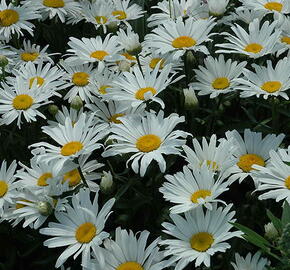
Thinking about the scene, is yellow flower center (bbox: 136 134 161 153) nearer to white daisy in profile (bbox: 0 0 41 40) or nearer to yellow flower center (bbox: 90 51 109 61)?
yellow flower center (bbox: 90 51 109 61)

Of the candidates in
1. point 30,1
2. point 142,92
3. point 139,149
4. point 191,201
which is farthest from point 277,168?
point 30,1

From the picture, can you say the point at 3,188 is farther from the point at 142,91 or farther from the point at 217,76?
the point at 217,76

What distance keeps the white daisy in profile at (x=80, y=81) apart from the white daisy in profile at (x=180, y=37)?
0.37m

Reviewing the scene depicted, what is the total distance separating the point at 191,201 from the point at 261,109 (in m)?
1.06

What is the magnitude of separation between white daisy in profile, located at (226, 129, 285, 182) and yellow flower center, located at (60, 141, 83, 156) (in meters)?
0.68

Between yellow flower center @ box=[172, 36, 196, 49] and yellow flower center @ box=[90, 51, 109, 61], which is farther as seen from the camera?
yellow flower center @ box=[90, 51, 109, 61]

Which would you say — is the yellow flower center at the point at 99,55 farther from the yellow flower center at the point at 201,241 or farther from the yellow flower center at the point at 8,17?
the yellow flower center at the point at 201,241

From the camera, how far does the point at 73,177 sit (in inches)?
124

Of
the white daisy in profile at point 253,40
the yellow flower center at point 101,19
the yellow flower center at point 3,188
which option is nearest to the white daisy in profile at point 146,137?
the yellow flower center at point 3,188

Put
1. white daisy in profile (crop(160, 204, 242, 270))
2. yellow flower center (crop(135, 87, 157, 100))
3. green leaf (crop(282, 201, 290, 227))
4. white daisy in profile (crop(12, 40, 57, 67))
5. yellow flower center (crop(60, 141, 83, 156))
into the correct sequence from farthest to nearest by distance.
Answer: white daisy in profile (crop(12, 40, 57, 67)), yellow flower center (crop(135, 87, 157, 100)), yellow flower center (crop(60, 141, 83, 156)), white daisy in profile (crop(160, 204, 242, 270)), green leaf (crop(282, 201, 290, 227))

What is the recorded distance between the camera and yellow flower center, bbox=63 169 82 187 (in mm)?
3134

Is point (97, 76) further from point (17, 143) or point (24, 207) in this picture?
point (24, 207)

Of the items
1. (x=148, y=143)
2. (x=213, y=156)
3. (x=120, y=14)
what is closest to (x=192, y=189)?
(x=213, y=156)

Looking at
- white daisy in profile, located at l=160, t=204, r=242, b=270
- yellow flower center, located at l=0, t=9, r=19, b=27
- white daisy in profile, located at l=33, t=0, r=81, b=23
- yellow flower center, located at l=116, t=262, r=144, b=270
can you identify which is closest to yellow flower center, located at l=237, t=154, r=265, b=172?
white daisy in profile, located at l=160, t=204, r=242, b=270
